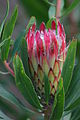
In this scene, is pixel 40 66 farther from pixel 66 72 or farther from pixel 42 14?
pixel 42 14

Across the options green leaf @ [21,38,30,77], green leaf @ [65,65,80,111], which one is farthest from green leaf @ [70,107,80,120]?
green leaf @ [21,38,30,77]

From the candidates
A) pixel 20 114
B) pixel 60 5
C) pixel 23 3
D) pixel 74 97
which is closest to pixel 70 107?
pixel 74 97

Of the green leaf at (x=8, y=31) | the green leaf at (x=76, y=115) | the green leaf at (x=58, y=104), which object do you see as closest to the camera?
the green leaf at (x=58, y=104)

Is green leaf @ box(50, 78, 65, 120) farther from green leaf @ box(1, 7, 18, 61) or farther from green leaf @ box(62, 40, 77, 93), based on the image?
green leaf @ box(1, 7, 18, 61)

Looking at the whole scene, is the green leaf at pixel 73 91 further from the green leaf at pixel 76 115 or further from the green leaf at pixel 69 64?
the green leaf at pixel 76 115

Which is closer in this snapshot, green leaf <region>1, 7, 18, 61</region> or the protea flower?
the protea flower

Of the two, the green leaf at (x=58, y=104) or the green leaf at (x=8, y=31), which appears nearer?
the green leaf at (x=58, y=104)

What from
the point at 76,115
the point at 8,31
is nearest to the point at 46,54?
the point at 8,31

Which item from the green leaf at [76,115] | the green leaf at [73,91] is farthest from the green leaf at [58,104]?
the green leaf at [76,115]
